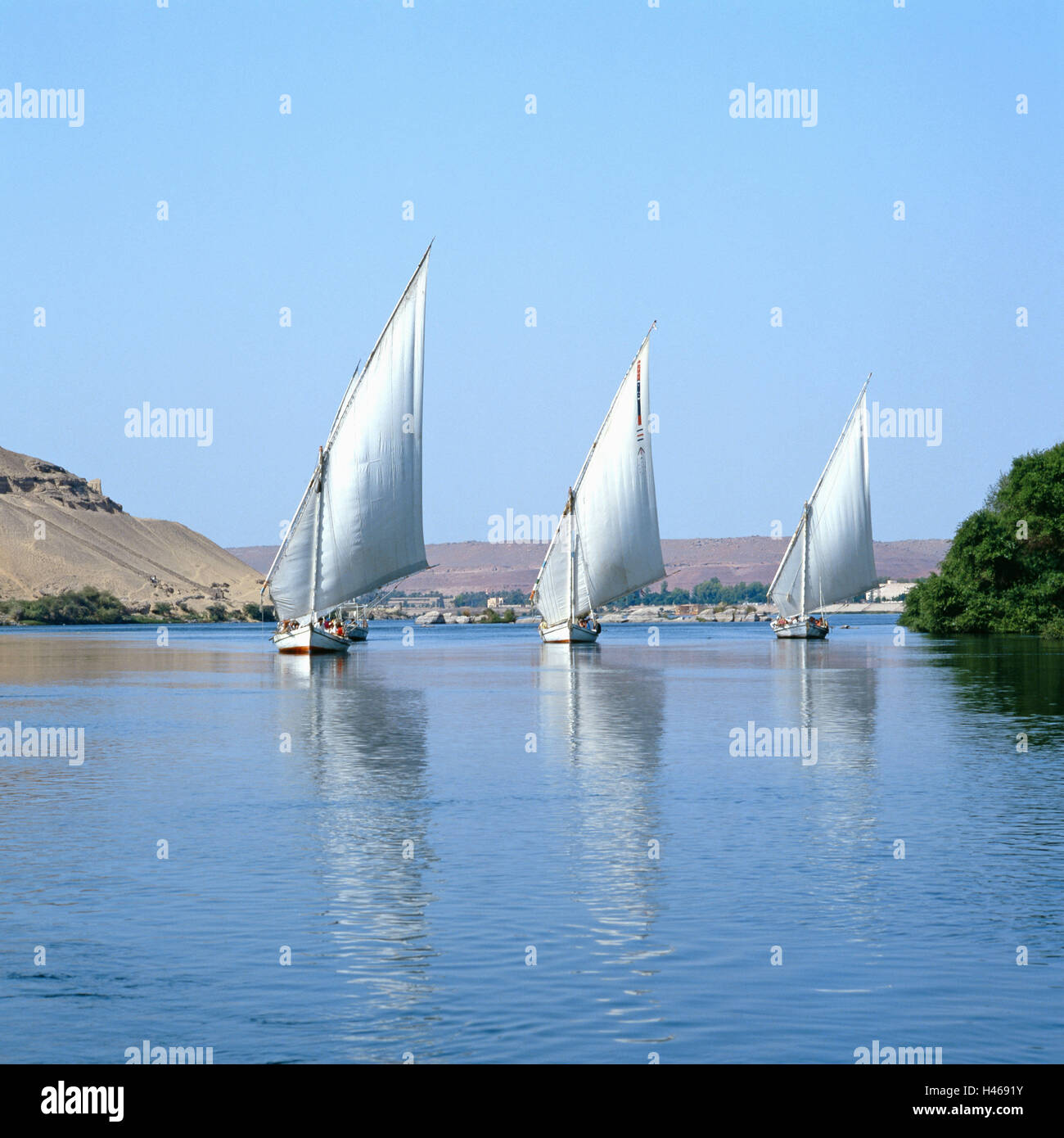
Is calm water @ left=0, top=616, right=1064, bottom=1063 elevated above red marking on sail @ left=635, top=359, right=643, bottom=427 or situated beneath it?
situated beneath

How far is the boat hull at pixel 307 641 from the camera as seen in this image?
254 ft

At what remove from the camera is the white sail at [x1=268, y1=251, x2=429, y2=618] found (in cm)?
6669

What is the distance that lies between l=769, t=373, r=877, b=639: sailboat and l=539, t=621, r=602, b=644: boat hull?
43.2ft

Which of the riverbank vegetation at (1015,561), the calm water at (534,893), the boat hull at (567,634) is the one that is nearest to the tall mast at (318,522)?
the boat hull at (567,634)

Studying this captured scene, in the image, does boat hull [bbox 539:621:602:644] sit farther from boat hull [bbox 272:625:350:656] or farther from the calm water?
the calm water

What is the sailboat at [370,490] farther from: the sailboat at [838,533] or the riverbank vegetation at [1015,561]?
the riverbank vegetation at [1015,561]

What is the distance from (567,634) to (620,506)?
1140 cm

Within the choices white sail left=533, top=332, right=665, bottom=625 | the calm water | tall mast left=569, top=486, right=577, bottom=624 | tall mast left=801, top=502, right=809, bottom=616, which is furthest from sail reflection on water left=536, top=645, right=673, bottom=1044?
tall mast left=801, top=502, right=809, bottom=616

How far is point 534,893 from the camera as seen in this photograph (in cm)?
1573

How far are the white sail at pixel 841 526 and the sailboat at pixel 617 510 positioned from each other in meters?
13.4

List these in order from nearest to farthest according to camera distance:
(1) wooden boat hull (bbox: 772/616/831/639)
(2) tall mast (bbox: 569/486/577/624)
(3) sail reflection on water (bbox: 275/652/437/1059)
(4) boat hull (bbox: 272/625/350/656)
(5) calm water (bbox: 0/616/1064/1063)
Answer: (5) calm water (bbox: 0/616/1064/1063) < (3) sail reflection on water (bbox: 275/652/437/1059) < (4) boat hull (bbox: 272/625/350/656) < (2) tall mast (bbox: 569/486/577/624) < (1) wooden boat hull (bbox: 772/616/831/639)
